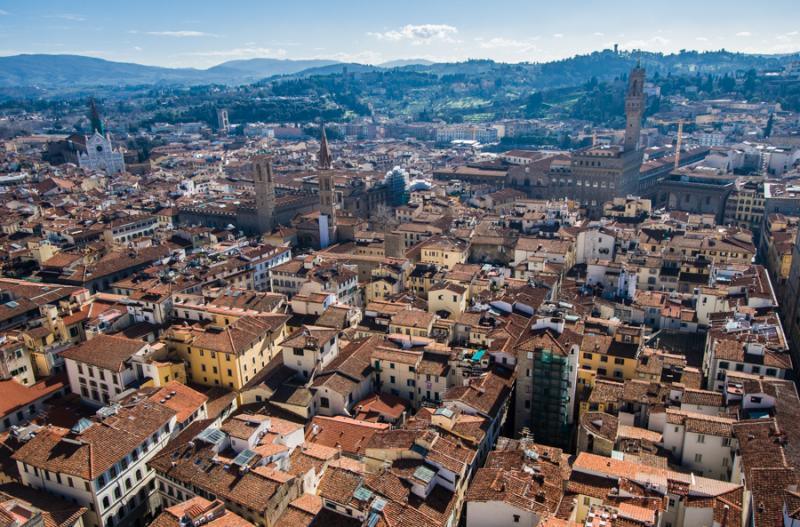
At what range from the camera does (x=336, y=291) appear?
62562 mm

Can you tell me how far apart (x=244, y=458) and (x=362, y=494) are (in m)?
7.68

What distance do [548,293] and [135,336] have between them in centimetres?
3987

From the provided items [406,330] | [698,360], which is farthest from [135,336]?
[698,360]

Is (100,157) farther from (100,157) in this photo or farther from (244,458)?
(244,458)

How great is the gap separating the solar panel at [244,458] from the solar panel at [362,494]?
6.85 m

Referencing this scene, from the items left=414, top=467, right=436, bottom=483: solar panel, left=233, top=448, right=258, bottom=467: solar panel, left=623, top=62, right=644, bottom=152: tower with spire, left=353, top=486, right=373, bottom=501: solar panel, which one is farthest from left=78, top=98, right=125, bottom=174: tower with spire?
left=414, top=467, right=436, bottom=483: solar panel

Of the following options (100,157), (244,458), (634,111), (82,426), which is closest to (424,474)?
(244,458)

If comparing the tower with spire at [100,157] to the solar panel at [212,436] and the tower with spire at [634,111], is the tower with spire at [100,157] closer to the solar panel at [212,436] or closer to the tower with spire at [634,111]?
the tower with spire at [634,111]

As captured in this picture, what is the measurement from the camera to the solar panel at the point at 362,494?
102 feet

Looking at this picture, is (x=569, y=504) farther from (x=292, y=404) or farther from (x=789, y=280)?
(x=789, y=280)

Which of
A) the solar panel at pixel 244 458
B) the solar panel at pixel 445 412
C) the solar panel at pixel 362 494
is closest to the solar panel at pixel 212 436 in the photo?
the solar panel at pixel 244 458

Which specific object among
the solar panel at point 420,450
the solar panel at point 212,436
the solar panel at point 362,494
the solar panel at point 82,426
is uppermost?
the solar panel at point 82,426

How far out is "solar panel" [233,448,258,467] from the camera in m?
34.0

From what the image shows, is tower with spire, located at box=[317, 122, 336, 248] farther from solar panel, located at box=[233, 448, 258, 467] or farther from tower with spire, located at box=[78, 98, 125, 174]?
tower with spire, located at box=[78, 98, 125, 174]
